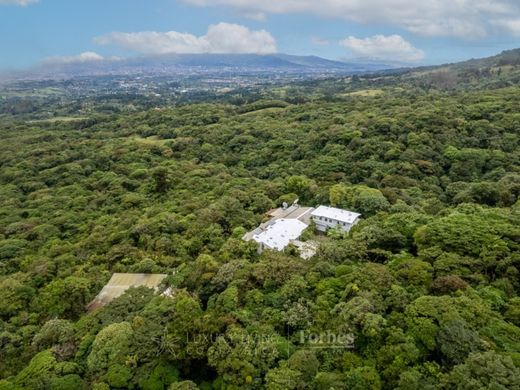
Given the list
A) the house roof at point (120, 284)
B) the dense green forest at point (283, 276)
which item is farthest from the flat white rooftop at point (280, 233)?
the house roof at point (120, 284)

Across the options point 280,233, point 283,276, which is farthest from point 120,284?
point 283,276

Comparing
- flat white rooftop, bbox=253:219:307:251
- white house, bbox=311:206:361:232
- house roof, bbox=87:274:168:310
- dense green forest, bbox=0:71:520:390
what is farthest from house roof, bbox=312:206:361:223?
house roof, bbox=87:274:168:310

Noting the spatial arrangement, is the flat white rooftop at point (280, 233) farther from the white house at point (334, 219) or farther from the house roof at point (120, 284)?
the house roof at point (120, 284)

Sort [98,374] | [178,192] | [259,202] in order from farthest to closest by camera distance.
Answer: [178,192] < [259,202] < [98,374]

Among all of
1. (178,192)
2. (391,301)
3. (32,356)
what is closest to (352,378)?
(391,301)

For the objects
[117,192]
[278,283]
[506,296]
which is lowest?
[117,192]

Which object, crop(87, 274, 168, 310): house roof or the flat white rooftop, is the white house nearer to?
the flat white rooftop

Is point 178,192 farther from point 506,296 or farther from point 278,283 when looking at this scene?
point 506,296
